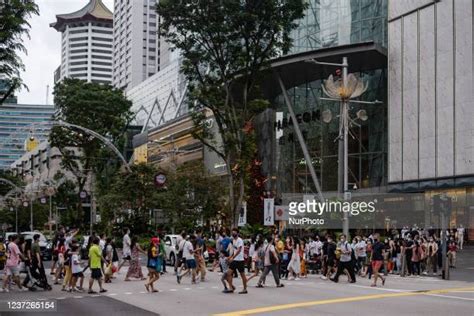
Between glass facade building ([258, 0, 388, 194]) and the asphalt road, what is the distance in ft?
99.1

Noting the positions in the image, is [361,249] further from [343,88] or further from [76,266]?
[76,266]

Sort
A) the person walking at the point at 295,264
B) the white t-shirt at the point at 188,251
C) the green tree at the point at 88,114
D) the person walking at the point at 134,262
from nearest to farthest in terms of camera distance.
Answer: the white t-shirt at the point at 188,251 → the person walking at the point at 134,262 → the person walking at the point at 295,264 → the green tree at the point at 88,114

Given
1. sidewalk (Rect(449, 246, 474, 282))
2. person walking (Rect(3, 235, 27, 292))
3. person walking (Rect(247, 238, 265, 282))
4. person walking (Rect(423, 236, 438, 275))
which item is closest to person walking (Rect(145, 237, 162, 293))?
person walking (Rect(3, 235, 27, 292))

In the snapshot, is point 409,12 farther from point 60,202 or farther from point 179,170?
point 60,202

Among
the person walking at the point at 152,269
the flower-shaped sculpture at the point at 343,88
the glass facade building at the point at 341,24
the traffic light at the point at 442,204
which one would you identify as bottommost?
the person walking at the point at 152,269

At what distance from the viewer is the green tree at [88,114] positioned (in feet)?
202

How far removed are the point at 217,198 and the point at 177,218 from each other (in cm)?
350

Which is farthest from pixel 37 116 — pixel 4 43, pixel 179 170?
pixel 4 43

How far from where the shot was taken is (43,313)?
Answer: 15586 mm

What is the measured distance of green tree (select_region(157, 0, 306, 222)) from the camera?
3519 centimetres

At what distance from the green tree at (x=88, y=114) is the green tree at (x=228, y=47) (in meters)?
25.9

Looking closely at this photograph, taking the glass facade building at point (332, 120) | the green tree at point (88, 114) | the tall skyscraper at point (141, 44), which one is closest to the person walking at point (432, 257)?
the glass facade building at point (332, 120)

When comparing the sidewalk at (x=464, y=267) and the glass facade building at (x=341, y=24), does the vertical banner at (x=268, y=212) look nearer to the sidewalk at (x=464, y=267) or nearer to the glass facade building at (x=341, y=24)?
the sidewalk at (x=464, y=267)

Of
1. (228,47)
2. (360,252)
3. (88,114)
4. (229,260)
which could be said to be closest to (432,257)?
(360,252)
